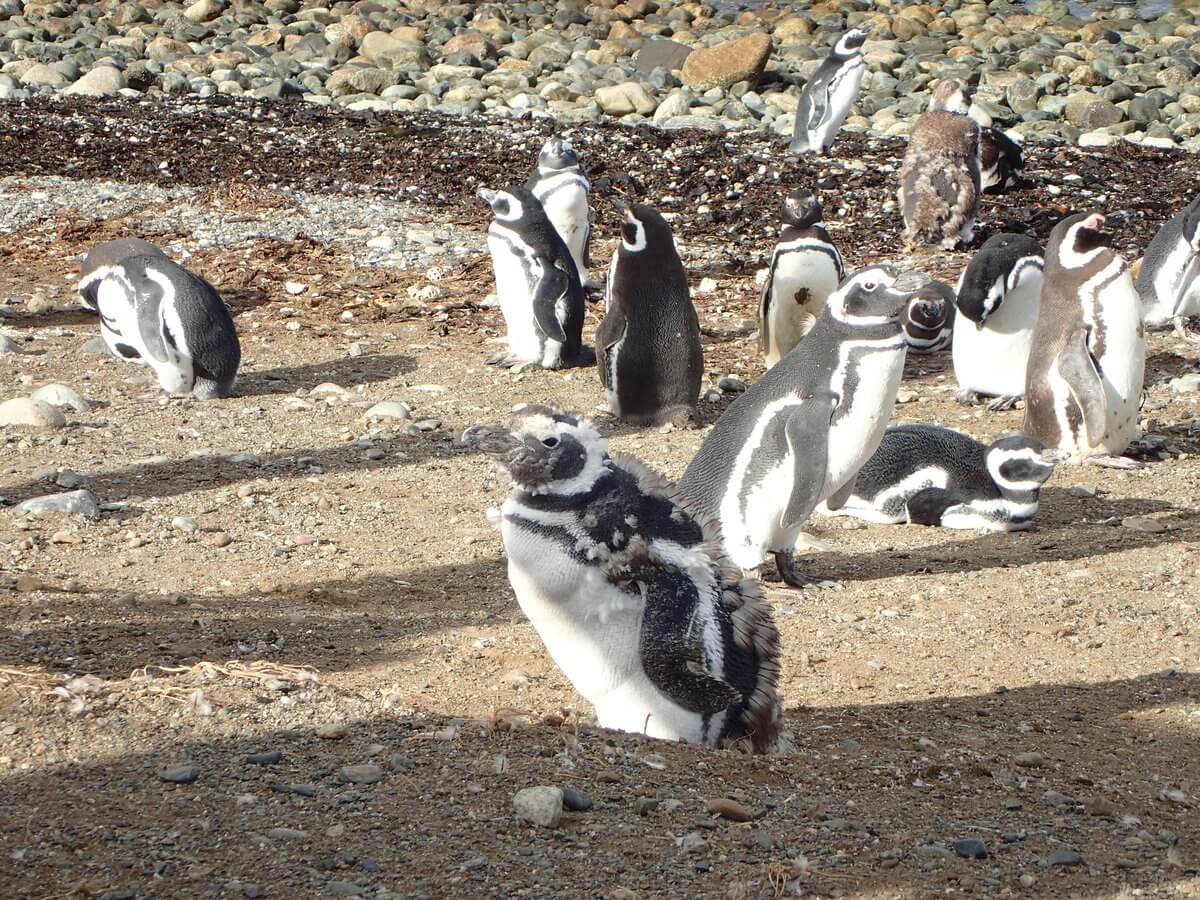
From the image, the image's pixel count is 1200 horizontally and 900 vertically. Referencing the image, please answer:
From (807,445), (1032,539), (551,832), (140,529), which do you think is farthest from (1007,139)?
(551,832)

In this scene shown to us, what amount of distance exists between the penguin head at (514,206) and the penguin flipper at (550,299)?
40 centimetres

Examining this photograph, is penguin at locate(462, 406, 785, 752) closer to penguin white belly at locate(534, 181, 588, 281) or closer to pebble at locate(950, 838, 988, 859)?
pebble at locate(950, 838, 988, 859)

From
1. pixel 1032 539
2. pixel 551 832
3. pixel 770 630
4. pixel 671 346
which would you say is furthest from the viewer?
pixel 671 346

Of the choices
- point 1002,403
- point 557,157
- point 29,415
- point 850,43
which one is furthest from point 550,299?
point 850,43

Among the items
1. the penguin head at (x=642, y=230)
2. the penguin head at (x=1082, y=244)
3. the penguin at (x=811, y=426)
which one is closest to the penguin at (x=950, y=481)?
the penguin at (x=811, y=426)

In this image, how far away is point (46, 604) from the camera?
14.6 feet

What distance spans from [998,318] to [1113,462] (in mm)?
1103

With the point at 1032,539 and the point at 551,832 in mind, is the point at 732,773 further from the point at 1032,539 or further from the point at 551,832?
the point at 1032,539

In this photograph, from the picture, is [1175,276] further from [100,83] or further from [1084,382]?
[100,83]

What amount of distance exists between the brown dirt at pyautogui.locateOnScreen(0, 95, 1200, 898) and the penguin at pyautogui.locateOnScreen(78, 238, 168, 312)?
1.33 feet

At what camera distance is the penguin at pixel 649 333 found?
24.0 feet

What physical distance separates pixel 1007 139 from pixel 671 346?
629cm

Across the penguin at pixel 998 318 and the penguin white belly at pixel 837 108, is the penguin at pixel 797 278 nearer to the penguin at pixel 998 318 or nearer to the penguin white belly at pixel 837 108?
the penguin at pixel 998 318

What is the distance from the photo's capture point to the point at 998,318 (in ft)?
25.1
